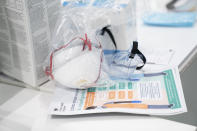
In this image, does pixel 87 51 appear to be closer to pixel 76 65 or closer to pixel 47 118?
pixel 76 65

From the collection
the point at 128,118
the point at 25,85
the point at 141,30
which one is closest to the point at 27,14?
the point at 25,85

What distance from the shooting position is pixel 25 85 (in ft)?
2.42

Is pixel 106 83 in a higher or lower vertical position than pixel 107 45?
lower

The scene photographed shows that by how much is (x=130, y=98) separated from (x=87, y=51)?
14 cm

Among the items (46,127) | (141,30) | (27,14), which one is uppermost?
(141,30)

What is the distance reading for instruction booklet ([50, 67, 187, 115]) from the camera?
0.61 meters

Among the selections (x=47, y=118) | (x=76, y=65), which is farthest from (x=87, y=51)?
(x=47, y=118)

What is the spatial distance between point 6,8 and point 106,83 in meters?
0.27

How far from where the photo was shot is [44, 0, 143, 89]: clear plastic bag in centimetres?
65

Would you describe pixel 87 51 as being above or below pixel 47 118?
above

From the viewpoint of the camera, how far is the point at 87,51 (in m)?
0.67

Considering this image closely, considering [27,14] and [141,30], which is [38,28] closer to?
[27,14]

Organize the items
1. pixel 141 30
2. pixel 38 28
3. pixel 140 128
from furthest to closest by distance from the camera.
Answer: pixel 141 30, pixel 38 28, pixel 140 128

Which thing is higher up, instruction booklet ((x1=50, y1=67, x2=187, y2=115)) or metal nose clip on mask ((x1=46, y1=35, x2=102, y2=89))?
metal nose clip on mask ((x1=46, y1=35, x2=102, y2=89))
